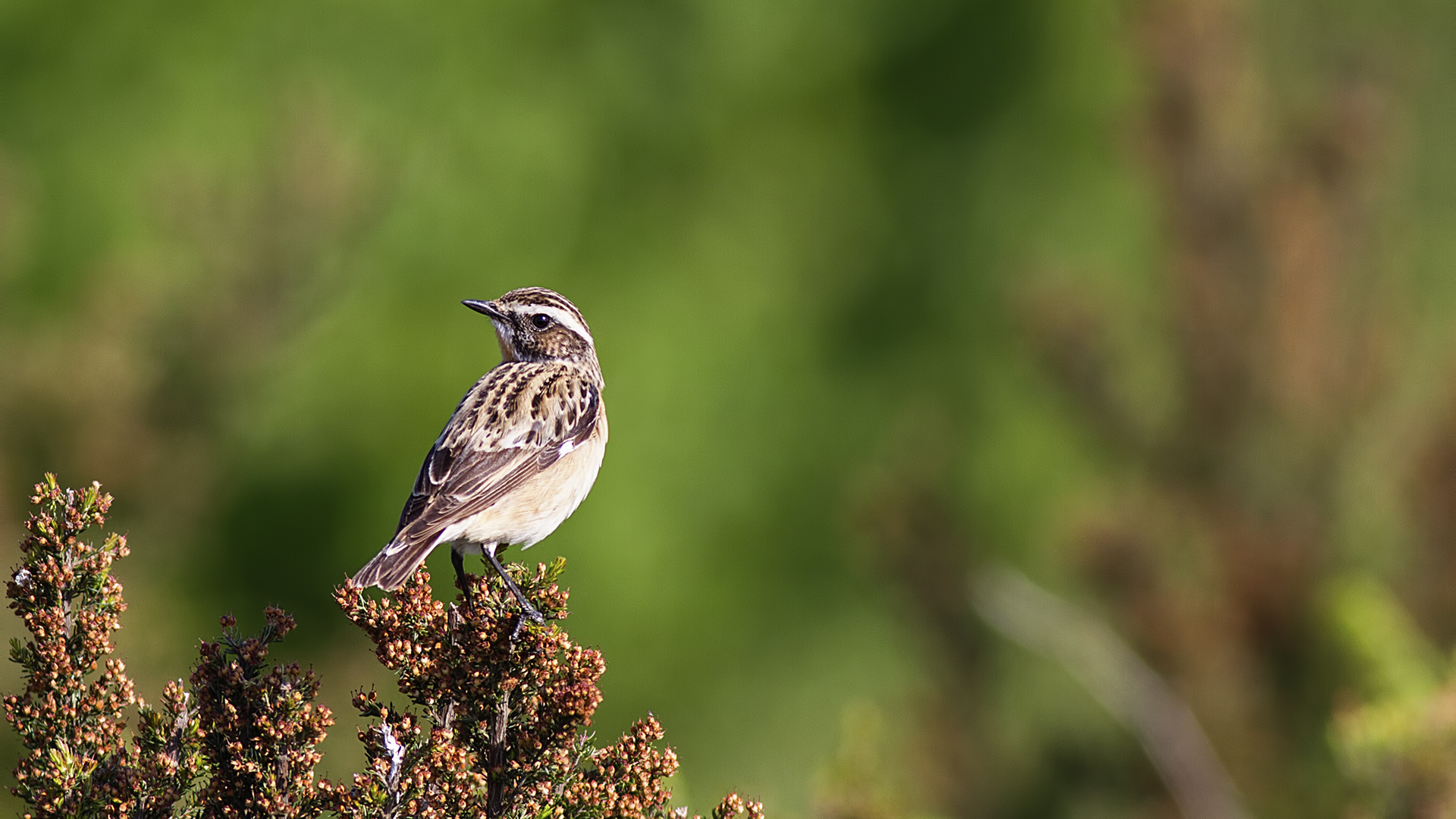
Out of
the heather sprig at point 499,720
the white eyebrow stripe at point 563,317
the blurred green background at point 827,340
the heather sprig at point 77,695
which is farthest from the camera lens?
the blurred green background at point 827,340

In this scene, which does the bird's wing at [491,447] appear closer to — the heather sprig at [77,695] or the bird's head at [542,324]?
the bird's head at [542,324]

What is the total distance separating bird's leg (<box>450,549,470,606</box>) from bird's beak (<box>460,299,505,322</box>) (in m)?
1.17

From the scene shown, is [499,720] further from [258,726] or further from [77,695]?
[77,695]

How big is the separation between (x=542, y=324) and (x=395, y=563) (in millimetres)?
1994

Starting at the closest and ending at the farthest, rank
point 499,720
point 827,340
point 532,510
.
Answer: point 499,720 → point 532,510 → point 827,340

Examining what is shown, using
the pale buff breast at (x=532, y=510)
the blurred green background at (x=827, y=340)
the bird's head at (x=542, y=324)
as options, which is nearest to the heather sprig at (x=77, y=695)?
the pale buff breast at (x=532, y=510)

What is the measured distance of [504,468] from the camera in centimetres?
495

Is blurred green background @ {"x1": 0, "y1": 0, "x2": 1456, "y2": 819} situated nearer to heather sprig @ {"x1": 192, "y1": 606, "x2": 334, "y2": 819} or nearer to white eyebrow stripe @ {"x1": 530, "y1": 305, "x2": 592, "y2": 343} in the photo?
heather sprig @ {"x1": 192, "y1": 606, "x2": 334, "y2": 819}

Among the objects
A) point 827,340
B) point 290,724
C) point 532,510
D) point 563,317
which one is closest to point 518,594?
point 290,724

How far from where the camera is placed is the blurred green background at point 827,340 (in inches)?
302

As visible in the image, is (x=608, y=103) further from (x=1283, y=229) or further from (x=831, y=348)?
(x=1283, y=229)

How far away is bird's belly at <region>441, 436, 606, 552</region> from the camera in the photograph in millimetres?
4785

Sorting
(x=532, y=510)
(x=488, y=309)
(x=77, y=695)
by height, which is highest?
(x=488, y=309)

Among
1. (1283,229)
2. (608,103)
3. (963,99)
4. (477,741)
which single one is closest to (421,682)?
(477,741)
